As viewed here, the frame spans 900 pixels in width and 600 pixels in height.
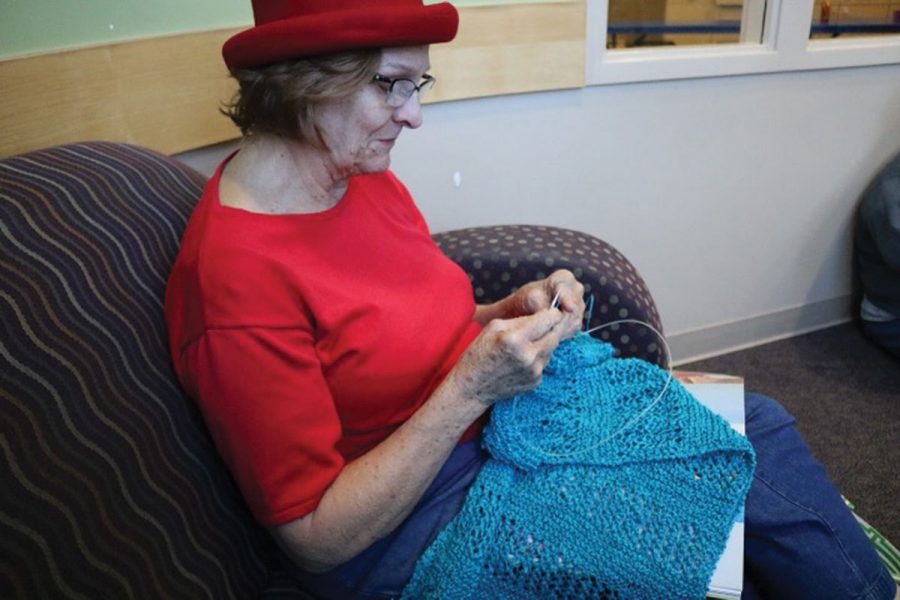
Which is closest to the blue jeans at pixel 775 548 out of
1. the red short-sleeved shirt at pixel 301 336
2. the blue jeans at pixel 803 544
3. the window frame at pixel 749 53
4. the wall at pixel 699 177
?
the blue jeans at pixel 803 544

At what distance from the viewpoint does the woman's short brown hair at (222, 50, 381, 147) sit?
0.80 metres

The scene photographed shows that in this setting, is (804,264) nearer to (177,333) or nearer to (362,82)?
(362,82)

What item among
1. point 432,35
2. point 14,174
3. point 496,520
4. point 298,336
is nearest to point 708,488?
point 496,520

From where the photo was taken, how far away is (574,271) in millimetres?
1308

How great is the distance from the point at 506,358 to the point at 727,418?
1.37 feet

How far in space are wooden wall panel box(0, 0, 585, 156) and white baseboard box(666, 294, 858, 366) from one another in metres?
0.94

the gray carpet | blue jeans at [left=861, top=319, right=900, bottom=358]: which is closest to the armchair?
the gray carpet

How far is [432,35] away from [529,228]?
0.68 meters

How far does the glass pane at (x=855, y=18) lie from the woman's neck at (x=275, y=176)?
1664 millimetres

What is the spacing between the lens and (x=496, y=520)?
2.81 feet

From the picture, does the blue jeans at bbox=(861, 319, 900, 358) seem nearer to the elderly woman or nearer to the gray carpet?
the gray carpet

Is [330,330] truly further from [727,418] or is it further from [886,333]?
[886,333]

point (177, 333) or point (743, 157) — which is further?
point (743, 157)

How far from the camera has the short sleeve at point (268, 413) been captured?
2.50ft
